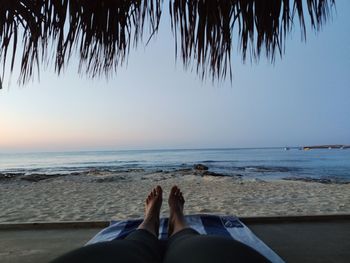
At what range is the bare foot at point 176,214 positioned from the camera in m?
1.93

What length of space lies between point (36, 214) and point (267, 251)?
3434mm

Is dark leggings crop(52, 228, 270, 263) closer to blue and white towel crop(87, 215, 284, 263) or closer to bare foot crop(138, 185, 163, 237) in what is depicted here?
bare foot crop(138, 185, 163, 237)

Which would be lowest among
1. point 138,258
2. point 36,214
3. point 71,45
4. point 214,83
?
point 36,214

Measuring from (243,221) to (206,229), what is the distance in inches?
20.8

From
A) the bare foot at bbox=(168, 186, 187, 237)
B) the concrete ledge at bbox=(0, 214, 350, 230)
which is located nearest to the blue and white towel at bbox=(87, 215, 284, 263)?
the bare foot at bbox=(168, 186, 187, 237)

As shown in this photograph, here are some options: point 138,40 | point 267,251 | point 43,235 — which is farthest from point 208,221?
point 138,40

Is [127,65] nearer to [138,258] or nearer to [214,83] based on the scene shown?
[214,83]

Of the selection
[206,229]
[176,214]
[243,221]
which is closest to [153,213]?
[176,214]

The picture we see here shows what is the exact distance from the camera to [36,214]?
4559 mm

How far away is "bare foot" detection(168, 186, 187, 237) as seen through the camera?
1933 mm

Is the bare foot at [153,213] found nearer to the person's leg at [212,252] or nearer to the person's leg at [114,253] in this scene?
the person's leg at [114,253]

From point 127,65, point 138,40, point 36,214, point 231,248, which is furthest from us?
point 36,214

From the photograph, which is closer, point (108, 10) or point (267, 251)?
point (108, 10)

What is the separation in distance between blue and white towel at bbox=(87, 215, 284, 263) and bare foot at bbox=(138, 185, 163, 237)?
0.10 meters
